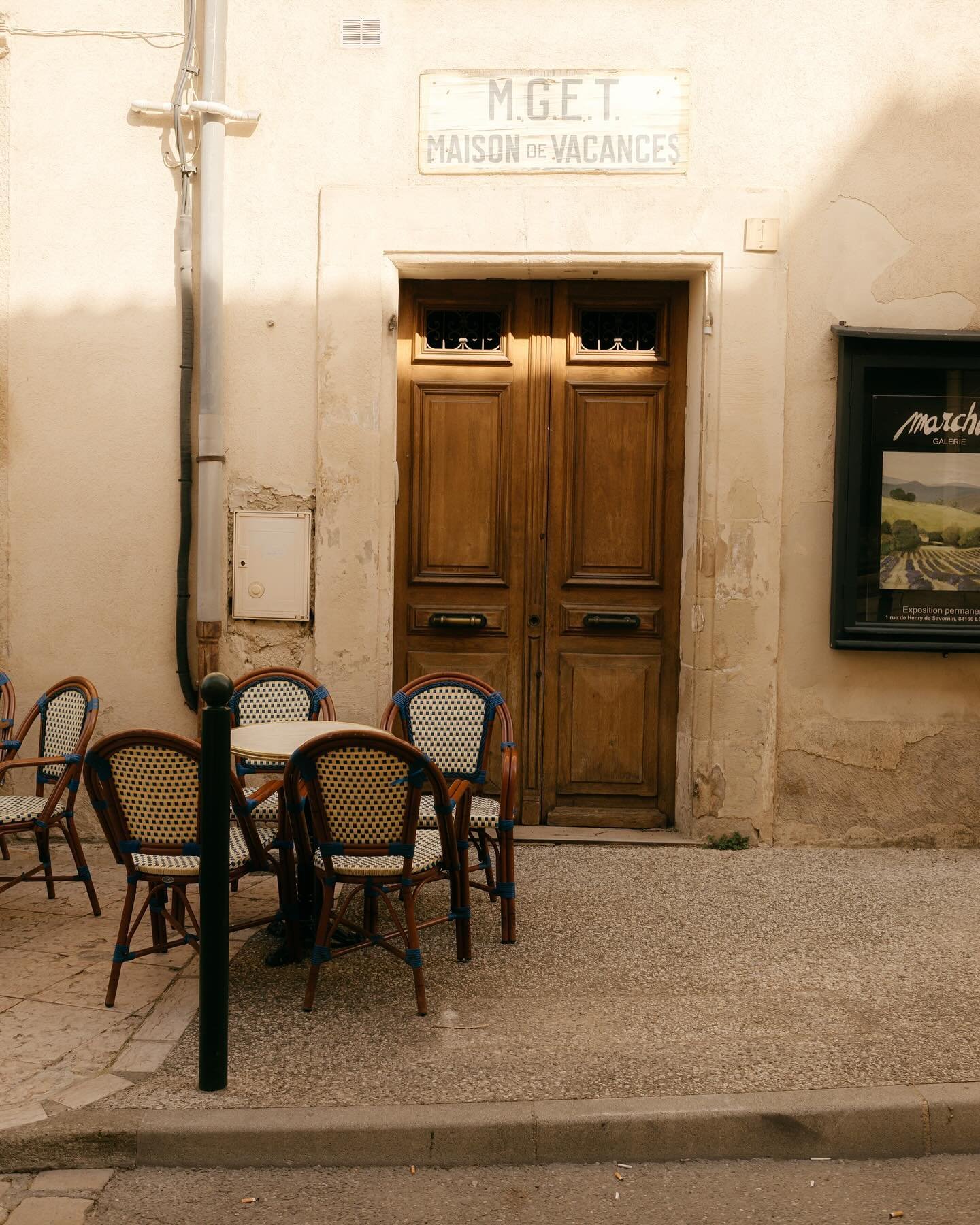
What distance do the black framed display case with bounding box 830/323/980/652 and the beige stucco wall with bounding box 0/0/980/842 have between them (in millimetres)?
137

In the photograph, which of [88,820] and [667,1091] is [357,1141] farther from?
[88,820]

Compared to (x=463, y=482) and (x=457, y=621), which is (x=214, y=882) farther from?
(x=463, y=482)

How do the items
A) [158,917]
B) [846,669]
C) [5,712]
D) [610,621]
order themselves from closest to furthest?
[158,917] < [5,712] < [846,669] < [610,621]

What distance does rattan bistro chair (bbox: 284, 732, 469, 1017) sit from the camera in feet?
12.8

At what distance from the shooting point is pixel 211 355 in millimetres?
6289

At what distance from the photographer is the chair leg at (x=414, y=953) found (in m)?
3.97

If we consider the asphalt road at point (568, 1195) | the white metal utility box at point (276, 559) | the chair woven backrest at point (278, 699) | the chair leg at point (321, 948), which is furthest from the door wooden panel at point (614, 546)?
the asphalt road at point (568, 1195)

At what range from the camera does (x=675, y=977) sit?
4367mm

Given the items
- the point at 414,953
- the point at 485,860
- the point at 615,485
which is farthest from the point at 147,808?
the point at 615,485

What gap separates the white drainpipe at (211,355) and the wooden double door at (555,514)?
38.1 inches

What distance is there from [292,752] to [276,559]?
7.97 feet

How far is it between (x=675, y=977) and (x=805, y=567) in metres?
2.74

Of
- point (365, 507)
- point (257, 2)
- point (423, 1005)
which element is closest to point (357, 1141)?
point (423, 1005)

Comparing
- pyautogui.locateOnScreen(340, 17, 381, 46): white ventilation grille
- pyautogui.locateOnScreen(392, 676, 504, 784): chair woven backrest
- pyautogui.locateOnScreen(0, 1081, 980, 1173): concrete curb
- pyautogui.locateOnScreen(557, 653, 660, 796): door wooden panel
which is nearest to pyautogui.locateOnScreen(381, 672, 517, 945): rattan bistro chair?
pyautogui.locateOnScreen(392, 676, 504, 784): chair woven backrest
